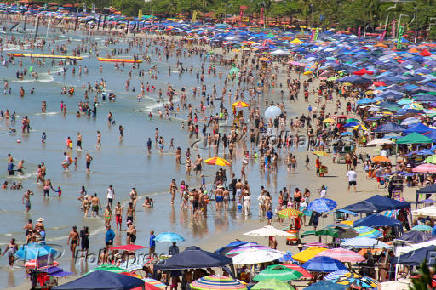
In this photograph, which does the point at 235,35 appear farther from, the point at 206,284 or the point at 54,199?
the point at 206,284

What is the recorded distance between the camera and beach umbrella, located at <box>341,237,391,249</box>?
16547 millimetres

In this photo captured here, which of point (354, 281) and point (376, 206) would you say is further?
point (376, 206)

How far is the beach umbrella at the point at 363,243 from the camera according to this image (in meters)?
16.5

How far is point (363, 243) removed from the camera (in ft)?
54.6

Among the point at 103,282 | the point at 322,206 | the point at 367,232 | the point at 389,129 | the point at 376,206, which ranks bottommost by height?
the point at 322,206

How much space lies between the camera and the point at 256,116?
149 ft

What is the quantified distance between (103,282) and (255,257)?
429 centimetres

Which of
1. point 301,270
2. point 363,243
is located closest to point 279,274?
point 301,270

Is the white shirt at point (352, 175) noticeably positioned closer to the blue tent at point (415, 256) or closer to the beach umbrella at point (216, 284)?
the blue tent at point (415, 256)

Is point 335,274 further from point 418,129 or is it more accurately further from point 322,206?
point 418,129

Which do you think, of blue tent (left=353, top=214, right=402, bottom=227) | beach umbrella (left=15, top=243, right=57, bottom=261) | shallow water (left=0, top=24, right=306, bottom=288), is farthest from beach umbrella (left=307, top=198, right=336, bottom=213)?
beach umbrella (left=15, top=243, right=57, bottom=261)

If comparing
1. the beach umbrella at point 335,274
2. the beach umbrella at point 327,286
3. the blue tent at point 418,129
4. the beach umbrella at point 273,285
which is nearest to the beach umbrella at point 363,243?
the beach umbrella at point 335,274

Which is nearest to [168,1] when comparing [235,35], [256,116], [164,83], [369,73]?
[235,35]

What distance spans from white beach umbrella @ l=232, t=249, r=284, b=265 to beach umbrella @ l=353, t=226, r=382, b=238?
287 centimetres
